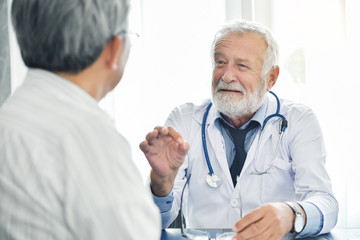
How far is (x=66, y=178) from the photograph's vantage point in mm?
654

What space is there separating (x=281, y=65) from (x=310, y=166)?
3.72 feet

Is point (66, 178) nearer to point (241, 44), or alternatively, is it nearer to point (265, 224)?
point (265, 224)

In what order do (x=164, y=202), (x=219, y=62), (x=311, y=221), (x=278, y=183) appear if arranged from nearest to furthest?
(x=311, y=221), (x=164, y=202), (x=278, y=183), (x=219, y=62)

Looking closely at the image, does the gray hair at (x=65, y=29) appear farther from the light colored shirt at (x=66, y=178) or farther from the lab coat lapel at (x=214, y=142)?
the lab coat lapel at (x=214, y=142)

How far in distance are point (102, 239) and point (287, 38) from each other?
2.25 m

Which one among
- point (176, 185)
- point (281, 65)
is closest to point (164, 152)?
point (176, 185)

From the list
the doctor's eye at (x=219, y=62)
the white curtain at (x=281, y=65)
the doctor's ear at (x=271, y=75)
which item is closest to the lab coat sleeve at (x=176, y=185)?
the doctor's eye at (x=219, y=62)

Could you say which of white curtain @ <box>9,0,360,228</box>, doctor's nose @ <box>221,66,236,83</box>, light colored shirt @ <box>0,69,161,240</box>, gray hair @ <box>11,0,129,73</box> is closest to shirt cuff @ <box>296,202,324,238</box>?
doctor's nose @ <box>221,66,236,83</box>

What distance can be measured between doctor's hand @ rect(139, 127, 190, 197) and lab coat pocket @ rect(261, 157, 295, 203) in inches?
17.2

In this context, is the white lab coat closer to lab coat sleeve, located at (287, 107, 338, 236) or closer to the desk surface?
lab coat sleeve, located at (287, 107, 338, 236)

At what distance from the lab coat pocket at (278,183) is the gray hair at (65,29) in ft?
3.71

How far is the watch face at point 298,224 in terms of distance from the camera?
1.30m

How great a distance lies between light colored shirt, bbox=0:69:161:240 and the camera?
0.65m

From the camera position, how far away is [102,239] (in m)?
0.65
